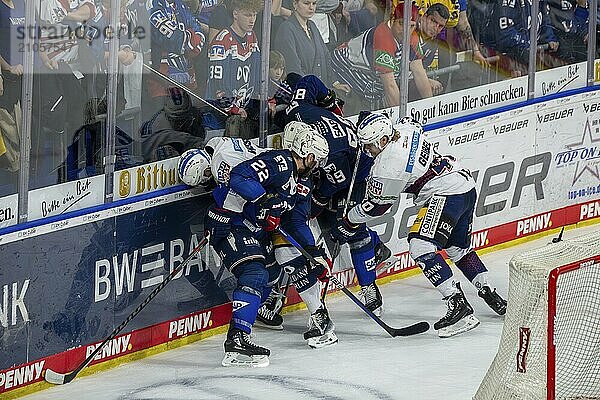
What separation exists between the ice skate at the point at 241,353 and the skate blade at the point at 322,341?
0.39m

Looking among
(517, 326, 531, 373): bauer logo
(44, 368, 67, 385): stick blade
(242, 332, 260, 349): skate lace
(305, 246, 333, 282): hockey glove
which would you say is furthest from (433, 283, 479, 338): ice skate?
(44, 368, 67, 385): stick blade

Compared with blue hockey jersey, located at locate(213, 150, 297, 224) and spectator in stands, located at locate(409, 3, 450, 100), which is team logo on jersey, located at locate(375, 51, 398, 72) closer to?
spectator in stands, located at locate(409, 3, 450, 100)

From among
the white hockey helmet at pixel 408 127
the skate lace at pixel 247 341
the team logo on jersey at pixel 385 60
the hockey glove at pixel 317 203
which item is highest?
the team logo on jersey at pixel 385 60

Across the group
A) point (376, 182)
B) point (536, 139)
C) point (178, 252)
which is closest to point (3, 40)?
point (178, 252)

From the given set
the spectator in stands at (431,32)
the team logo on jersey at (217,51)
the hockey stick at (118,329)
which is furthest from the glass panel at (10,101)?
the spectator in stands at (431,32)

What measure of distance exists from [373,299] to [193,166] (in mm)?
1396

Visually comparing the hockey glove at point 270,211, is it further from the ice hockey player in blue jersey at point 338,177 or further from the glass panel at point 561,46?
the glass panel at point 561,46

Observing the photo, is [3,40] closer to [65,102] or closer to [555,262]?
[65,102]

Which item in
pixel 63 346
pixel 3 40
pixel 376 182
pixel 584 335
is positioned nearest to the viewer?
pixel 584 335

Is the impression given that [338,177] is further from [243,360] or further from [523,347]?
[523,347]

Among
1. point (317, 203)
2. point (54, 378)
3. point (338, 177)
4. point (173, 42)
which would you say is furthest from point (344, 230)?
point (54, 378)

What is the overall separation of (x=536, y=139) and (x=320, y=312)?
8.50 feet

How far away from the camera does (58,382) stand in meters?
6.58

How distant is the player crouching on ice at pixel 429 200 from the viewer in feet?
23.6
